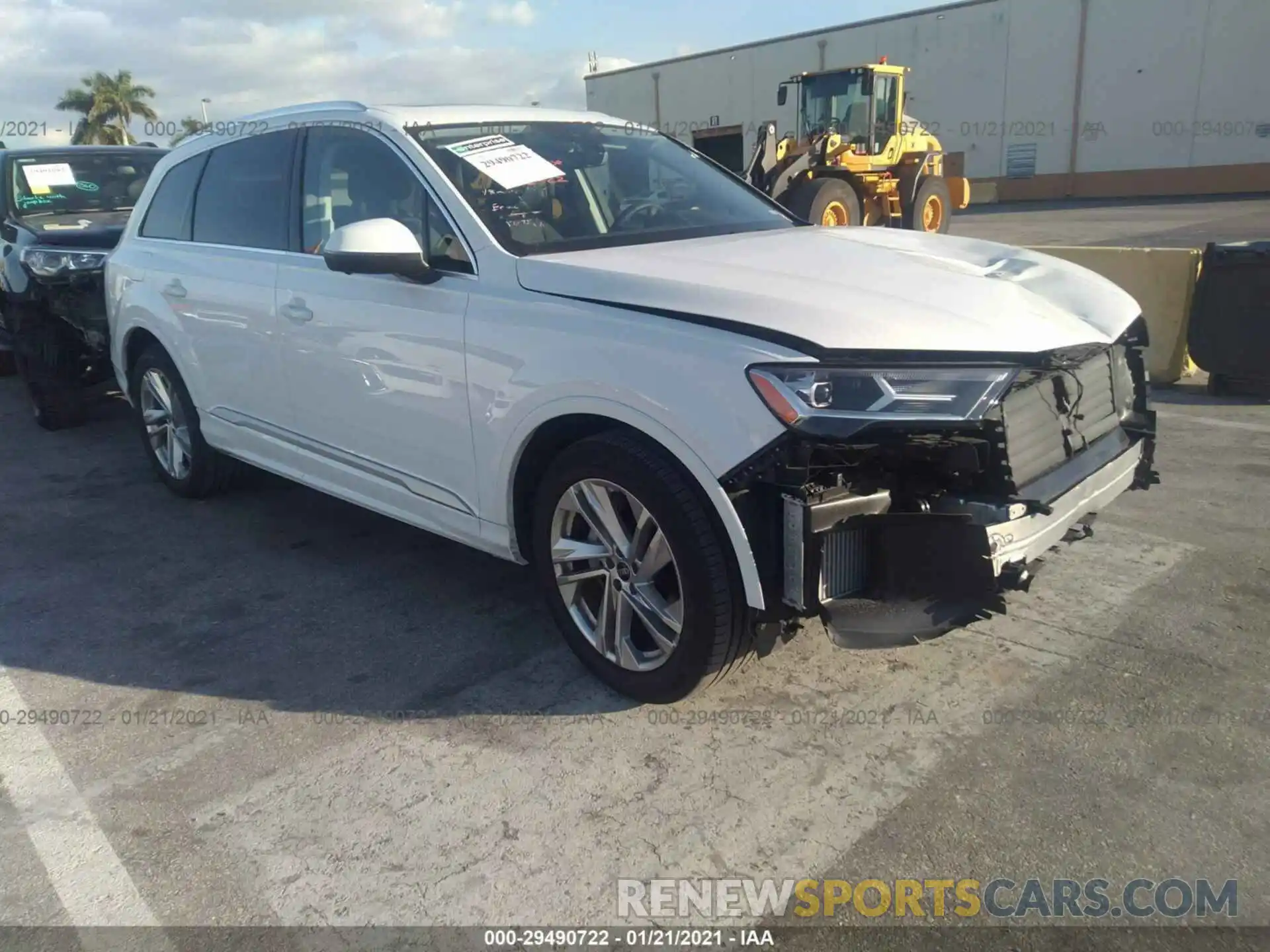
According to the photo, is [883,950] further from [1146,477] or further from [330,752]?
[1146,477]

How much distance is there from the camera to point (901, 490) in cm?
276

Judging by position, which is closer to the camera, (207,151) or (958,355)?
(958,355)

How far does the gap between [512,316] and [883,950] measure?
2.06 metres

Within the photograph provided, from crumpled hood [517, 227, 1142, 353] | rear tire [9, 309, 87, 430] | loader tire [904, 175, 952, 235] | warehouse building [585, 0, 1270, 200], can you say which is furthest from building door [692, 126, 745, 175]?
crumpled hood [517, 227, 1142, 353]

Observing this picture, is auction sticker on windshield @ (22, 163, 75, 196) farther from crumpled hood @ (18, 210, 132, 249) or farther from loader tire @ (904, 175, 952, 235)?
loader tire @ (904, 175, 952, 235)

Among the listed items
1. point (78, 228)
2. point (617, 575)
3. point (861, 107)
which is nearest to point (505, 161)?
point (617, 575)

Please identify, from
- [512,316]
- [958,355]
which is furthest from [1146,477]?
[512,316]

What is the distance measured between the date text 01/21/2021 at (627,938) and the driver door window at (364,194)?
2050 mm

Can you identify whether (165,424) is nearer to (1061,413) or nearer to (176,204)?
(176,204)

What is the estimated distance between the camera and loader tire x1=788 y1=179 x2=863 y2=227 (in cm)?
1603

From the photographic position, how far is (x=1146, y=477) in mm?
3605

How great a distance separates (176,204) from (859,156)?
1531cm

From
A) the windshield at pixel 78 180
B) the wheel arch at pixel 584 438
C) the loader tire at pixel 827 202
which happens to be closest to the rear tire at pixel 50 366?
the windshield at pixel 78 180

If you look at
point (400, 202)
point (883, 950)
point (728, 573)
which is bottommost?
point (883, 950)
